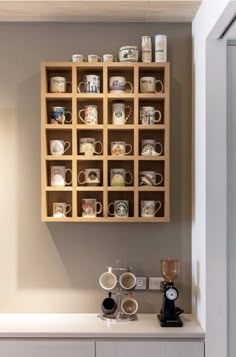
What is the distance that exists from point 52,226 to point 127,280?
0.51m

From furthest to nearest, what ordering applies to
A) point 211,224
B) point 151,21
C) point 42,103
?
1. point 151,21
2. point 42,103
3. point 211,224

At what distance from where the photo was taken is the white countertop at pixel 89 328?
7.82ft

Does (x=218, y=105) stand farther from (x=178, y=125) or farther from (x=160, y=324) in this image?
(x=160, y=324)

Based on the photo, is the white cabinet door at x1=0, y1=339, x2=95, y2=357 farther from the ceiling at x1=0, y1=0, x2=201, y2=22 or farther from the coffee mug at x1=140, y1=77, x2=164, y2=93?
the ceiling at x1=0, y1=0, x2=201, y2=22

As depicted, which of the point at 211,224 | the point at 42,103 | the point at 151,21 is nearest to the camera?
the point at 211,224

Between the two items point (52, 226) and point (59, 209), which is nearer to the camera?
point (59, 209)

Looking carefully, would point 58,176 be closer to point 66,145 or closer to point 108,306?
point 66,145

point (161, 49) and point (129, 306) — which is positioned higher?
point (161, 49)

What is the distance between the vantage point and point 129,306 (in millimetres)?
2643

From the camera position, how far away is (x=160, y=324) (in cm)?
249

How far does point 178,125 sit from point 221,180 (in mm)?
503

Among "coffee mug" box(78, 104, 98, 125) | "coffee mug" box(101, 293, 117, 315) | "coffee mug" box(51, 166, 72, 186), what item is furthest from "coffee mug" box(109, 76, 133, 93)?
"coffee mug" box(101, 293, 117, 315)

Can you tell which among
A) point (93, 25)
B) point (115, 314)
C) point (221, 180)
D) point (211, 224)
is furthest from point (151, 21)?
point (115, 314)

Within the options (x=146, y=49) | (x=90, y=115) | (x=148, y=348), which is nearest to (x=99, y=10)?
(x=146, y=49)
